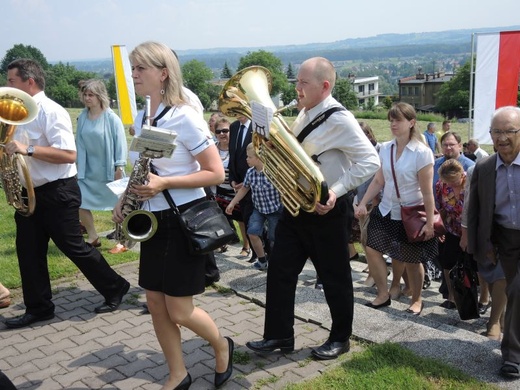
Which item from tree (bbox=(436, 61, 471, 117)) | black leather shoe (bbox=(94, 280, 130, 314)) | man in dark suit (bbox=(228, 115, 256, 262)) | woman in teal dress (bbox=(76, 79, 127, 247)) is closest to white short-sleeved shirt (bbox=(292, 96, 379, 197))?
black leather shoe (bbox=(94, 280, 130, 314))

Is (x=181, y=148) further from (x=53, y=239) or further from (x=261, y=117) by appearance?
(x=53, y=239)

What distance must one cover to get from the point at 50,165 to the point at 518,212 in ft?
11.7

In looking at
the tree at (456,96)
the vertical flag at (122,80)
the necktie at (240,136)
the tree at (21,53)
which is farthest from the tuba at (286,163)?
the tree at (21,53)

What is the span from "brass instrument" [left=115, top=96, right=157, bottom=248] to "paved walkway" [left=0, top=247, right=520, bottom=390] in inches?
41.8

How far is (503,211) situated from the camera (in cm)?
395

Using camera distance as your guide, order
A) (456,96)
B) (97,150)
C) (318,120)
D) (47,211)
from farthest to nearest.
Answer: (456,96), (97,150), (47,211), (318,120)

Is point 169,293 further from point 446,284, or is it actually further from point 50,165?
point 446,284

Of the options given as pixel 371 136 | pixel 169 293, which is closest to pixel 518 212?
pixel 169 293

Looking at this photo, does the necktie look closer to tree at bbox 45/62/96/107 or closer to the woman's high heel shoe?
the woman's high heel shoe

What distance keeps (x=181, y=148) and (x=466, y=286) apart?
264 cm

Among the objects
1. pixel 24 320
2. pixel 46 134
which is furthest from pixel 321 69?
pixel 24 320

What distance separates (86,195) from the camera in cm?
741

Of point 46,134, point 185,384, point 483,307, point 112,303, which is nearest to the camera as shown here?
point 185,384

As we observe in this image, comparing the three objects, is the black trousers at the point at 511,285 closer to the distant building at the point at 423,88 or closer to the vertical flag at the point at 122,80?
the vertical flag at the point at 122,80
